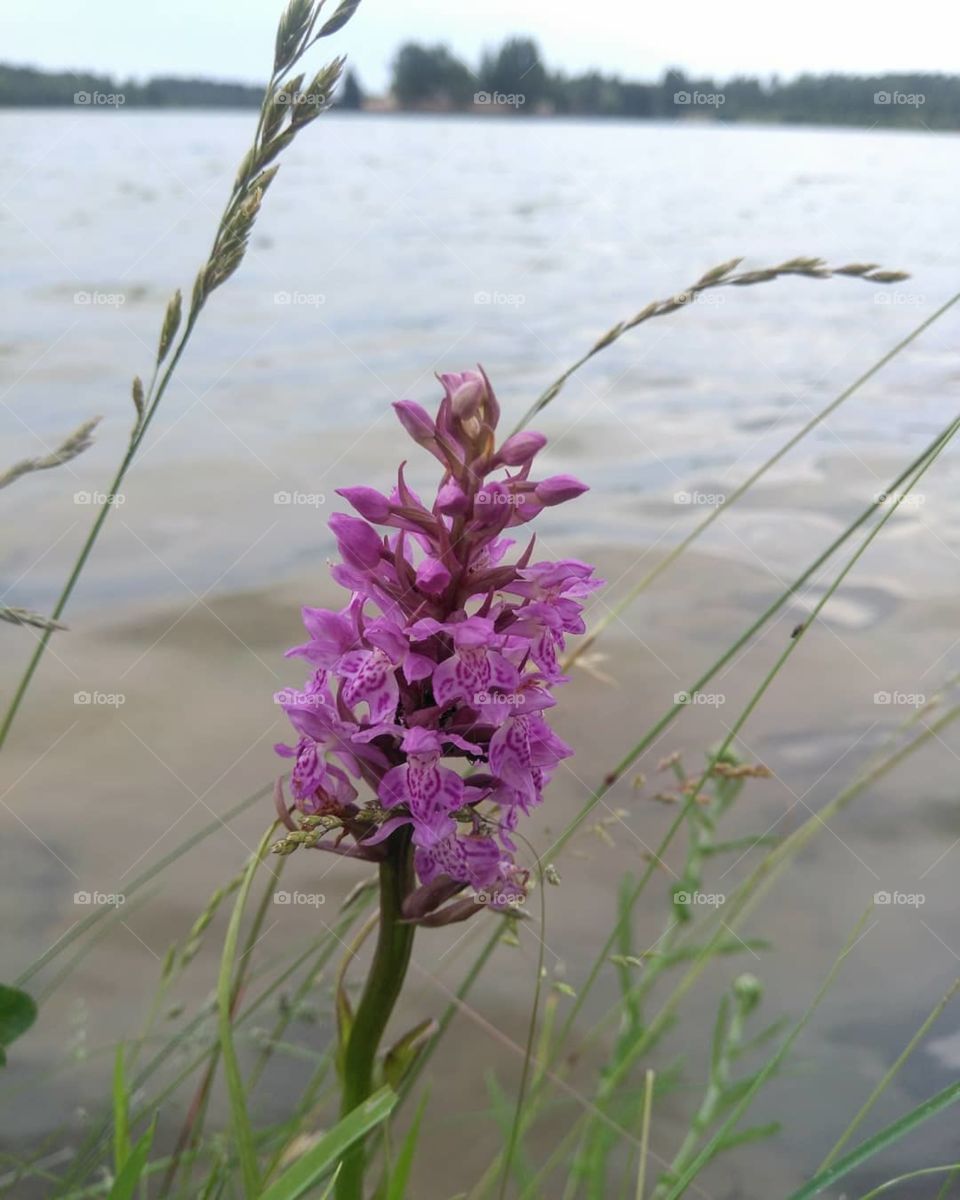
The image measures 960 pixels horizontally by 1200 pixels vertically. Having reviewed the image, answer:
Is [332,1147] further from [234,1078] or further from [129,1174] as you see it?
[129,1174]

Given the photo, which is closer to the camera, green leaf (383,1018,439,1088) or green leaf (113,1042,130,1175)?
green leaf (383,1018,439,1088)

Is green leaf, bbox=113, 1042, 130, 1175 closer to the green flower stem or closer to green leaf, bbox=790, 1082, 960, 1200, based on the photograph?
the green flower stem

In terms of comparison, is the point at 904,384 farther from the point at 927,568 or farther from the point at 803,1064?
the point at 803,1064

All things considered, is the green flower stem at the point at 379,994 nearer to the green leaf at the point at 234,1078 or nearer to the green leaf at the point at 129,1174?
the green leaf at the point at 234,1078

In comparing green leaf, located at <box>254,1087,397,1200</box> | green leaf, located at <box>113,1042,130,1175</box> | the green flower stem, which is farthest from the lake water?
green leaf, located at <box>254,1087,397,1200</box>

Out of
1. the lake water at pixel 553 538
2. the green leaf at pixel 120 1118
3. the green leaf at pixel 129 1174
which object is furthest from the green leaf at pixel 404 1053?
the lake water at pixel 553 538

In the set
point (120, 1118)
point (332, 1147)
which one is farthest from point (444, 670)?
point (120, 1118)

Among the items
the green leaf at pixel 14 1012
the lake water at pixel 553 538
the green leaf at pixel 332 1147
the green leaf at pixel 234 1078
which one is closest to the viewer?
the green leaf at pixel 332 1147
